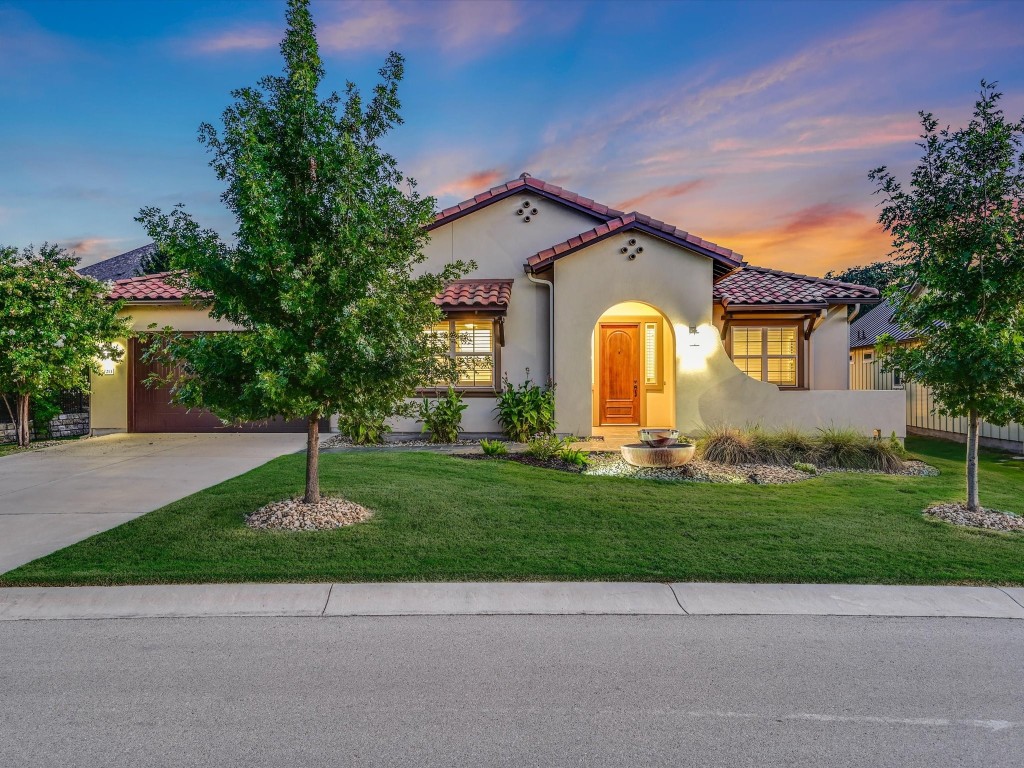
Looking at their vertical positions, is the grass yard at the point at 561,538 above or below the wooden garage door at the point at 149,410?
below

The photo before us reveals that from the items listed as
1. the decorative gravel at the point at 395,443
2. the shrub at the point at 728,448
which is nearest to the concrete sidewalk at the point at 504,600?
the shrub at the point at 728,448

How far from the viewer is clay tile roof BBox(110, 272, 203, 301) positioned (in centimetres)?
1514

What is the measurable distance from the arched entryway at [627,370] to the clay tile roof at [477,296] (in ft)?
9.39

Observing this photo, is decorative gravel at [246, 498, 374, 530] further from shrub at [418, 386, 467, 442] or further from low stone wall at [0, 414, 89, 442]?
low stone wall at [0, 414, 89, 442]

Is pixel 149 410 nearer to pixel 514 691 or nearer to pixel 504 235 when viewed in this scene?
pixel 504 235

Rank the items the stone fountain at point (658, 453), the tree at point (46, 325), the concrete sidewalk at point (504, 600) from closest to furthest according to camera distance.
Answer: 1. the concrete sidewalk at point (504, 600)
2. the stone fountain at point (658, 453)
3. the tree at point (46, 325)

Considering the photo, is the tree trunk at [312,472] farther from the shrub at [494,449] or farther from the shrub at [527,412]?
the shrub at [527,412]

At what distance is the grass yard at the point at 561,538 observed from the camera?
5.46 metres

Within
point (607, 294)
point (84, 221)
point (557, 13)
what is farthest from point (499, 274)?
point (84, 221)

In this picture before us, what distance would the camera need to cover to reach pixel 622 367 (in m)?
15.9

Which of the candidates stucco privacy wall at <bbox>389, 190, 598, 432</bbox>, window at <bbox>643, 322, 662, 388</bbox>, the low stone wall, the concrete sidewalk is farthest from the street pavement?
the low stone wall

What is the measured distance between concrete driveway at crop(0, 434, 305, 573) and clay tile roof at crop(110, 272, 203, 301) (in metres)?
3.47

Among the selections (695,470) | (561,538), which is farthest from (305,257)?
(695,470)

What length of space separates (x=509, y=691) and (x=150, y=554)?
4.23 meters
